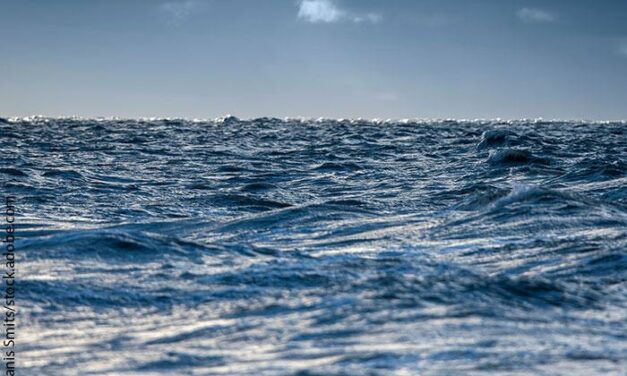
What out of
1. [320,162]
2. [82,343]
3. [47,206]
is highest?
[320,162]

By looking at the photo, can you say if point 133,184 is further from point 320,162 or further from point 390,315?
point 390,315

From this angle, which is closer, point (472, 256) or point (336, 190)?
point (472, 256)

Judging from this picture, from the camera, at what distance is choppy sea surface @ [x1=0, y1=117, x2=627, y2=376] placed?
5426mm

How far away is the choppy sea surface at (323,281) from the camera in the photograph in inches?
214

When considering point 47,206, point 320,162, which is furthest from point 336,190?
point 320,162

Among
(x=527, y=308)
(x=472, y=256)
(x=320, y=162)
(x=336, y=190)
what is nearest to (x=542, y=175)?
(x=336, y=190)

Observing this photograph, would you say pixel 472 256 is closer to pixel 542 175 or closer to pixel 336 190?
pixel 336 190

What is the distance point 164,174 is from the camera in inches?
867

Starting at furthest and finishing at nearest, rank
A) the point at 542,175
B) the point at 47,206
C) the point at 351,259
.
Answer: the point at 542,175 < the point at 47,206 < the point at 351,259

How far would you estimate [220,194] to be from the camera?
16.8m

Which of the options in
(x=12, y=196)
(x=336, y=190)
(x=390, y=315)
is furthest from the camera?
(x=336, y=190)

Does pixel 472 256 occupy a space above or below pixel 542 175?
below

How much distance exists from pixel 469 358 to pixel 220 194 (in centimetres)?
1191

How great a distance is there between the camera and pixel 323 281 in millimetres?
7738
